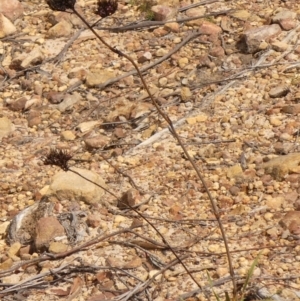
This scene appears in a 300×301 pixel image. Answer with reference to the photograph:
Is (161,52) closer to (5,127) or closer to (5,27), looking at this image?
(5,127)

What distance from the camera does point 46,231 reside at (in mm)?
3133

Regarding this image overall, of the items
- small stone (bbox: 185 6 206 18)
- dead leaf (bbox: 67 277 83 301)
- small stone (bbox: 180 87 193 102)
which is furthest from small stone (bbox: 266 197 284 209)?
small stone (bbox: 185 6 206 18)

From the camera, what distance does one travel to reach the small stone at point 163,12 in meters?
4.59

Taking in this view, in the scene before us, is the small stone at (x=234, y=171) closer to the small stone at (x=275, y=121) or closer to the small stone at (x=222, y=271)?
the small stone at (x=275, y=121)

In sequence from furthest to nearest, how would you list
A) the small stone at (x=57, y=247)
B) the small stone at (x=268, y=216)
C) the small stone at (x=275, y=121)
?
the small stone at (x=275, y=121)
the small stone at (x=57, y=247)
the small stone at (x=268, y=216)

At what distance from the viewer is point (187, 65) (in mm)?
4195

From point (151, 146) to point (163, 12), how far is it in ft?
4.21

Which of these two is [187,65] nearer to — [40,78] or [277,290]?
[40,78]

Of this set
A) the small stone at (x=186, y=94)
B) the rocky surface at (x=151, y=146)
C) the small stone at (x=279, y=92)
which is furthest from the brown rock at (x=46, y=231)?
the small stone at (x=279, y=92)

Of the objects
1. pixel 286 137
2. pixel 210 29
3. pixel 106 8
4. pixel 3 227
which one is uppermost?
pixel 106 8

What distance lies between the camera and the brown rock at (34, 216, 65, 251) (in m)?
3.11

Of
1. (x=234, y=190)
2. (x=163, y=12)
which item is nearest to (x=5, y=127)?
(x=163, y=12)

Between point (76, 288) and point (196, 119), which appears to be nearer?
point (76, 288)

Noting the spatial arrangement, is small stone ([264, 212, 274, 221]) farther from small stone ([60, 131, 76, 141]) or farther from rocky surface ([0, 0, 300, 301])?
small stone ([60, 131, 76, 141])
